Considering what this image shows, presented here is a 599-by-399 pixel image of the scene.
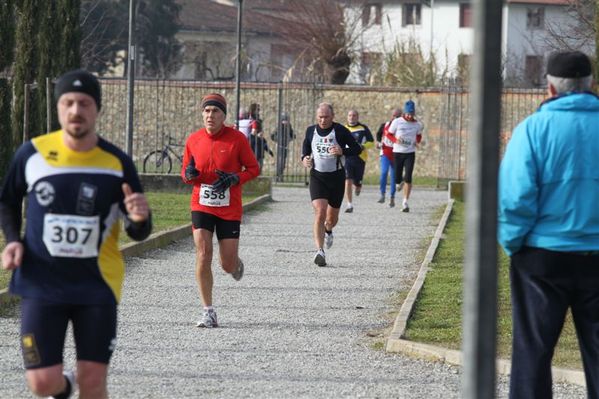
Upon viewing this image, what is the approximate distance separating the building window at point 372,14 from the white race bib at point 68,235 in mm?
61804

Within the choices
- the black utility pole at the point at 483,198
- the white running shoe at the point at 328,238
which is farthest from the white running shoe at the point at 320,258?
the black utility pole at the point at 483,198

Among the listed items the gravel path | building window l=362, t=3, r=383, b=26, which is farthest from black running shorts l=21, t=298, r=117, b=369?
building window l=362, t=3, r=383, b=26

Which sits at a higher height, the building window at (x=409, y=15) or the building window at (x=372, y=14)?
the building window at (x=409, y=15)

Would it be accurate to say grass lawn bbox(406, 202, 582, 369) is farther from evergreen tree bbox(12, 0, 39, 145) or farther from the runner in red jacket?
evergreen tree bbox(12, 0, 39, 145)

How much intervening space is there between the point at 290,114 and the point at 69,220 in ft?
110

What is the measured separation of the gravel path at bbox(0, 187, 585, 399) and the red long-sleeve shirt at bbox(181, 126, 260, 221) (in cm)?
98

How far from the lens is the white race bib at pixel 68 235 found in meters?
6.09

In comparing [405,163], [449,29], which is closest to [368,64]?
[449,29]

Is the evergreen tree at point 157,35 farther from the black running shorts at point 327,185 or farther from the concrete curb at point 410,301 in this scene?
the black running shorts at point 327,185

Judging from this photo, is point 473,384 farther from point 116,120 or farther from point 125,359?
point 116,120

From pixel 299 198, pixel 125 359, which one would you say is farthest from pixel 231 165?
pixel 299 198

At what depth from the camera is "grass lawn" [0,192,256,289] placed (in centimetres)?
2006

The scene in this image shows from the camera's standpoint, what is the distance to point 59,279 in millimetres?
6090

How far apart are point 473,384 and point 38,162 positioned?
2.96 m
